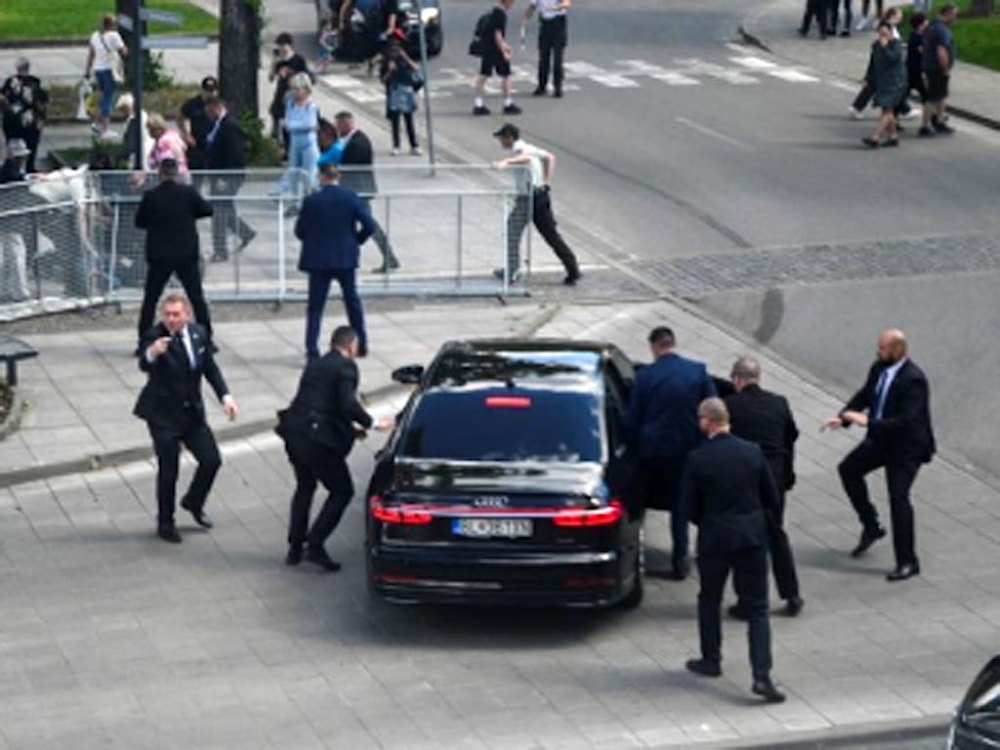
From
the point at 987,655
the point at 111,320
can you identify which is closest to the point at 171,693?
the point at 987,655

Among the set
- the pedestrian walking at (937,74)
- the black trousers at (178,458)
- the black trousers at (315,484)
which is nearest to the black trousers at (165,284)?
the black trousers at (178,458)

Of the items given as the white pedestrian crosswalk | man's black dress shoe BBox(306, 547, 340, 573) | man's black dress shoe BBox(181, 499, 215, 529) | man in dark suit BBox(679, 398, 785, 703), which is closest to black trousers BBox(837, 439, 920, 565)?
man in dark suit BBox(679, 398, 785, 703)

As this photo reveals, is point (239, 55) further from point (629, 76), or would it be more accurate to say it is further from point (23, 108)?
point (629, 76)

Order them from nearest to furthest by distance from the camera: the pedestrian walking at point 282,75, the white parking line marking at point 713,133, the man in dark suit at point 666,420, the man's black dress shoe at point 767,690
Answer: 1. the man's black dress shoe at point 767,690
2. the man in dark suit at point 666,420
3. the pedestrian walking at point 282,75
4. the white parking line marking at point 713,133

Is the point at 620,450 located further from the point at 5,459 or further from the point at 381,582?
the point at 5,459

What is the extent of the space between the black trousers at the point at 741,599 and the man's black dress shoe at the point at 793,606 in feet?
4.09

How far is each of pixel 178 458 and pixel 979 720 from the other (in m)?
7.20

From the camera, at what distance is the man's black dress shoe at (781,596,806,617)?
1550 cm

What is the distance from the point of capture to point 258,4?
3003cm

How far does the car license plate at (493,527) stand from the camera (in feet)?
47.8

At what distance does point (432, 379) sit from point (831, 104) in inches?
783

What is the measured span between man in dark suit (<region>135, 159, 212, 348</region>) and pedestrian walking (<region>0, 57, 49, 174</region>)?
810 cm

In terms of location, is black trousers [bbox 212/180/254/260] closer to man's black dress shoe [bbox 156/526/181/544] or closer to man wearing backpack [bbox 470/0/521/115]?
man's black dress shoe [bbox 156/526/181/544]

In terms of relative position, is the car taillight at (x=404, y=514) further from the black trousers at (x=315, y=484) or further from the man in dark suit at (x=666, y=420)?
the man in dark suit at (x=666, y=420)
